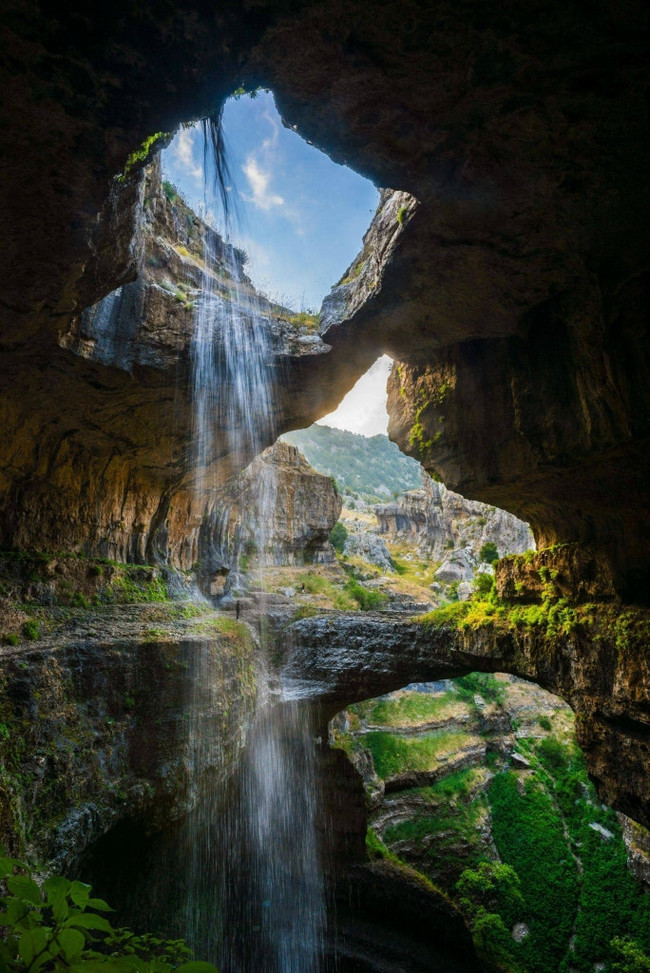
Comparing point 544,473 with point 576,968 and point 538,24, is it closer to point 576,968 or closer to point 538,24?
point 538,24

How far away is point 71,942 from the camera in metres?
1.40

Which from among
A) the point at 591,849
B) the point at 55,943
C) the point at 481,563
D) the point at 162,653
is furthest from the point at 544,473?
the point at 481,563

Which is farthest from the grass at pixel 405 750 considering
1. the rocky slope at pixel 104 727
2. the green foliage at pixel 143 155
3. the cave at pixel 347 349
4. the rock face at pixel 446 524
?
the green foliage at pixel 143 155

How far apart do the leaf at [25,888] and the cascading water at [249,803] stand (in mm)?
9435

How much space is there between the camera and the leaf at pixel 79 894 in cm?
158

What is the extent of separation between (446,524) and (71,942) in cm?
4431

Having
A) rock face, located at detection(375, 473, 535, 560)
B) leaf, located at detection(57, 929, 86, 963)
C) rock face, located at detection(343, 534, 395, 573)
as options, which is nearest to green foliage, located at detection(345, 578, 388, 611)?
rock face, located at detection(343, 534, 395, 573)

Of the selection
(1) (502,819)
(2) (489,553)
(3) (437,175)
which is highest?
(3) (437,175)

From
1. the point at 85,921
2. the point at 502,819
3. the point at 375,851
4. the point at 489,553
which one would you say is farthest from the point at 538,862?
the point at 85,921

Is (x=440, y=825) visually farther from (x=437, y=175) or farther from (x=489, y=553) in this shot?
(x=437, y=175)

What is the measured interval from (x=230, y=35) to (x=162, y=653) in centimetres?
788

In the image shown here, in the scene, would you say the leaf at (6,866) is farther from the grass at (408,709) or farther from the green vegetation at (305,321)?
the grass at (408,709)

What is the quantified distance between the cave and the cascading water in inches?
23.7

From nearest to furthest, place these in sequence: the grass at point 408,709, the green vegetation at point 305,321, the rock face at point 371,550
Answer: the green vegetation at point 305,321, the grass at point 408,709, the rock face at point 371,550
